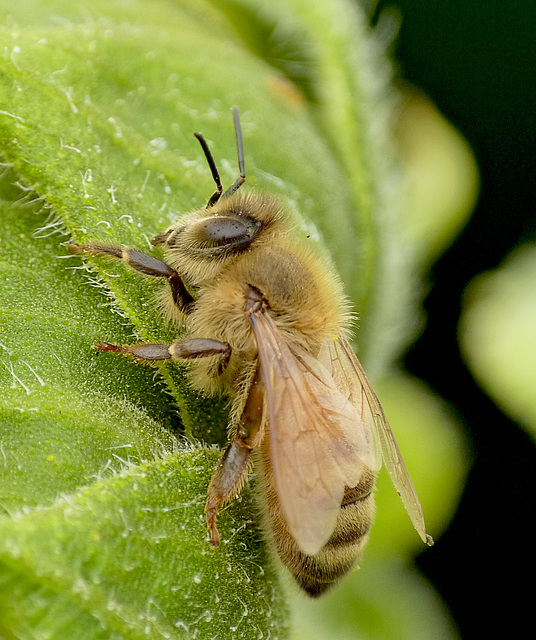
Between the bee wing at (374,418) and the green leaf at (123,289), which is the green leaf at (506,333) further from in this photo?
the bee wing at (374,418)

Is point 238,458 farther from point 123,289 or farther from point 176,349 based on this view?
point 123,289

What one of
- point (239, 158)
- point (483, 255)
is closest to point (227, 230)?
point (239, 158)

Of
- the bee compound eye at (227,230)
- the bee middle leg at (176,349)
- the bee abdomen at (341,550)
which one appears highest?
the bee compound eye at (227,230)

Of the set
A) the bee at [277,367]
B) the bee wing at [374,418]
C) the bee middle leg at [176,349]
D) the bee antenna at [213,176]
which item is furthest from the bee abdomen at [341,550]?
the bee antenna at [213,176]

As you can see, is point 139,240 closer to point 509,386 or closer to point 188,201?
point 188,201

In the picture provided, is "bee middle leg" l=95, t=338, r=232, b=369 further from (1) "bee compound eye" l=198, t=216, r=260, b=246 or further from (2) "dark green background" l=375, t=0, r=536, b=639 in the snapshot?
(2) "dark green background" l=375, t=0, r=536, b=639

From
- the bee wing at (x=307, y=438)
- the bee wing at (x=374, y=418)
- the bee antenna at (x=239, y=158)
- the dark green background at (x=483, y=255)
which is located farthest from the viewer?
the dark green background at (x=483, y=255)

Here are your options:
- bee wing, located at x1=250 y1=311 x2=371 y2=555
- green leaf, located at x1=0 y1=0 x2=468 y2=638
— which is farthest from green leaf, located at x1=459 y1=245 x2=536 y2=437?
bee wing, located at x1=250 y1=311 x2=371 y2=555
